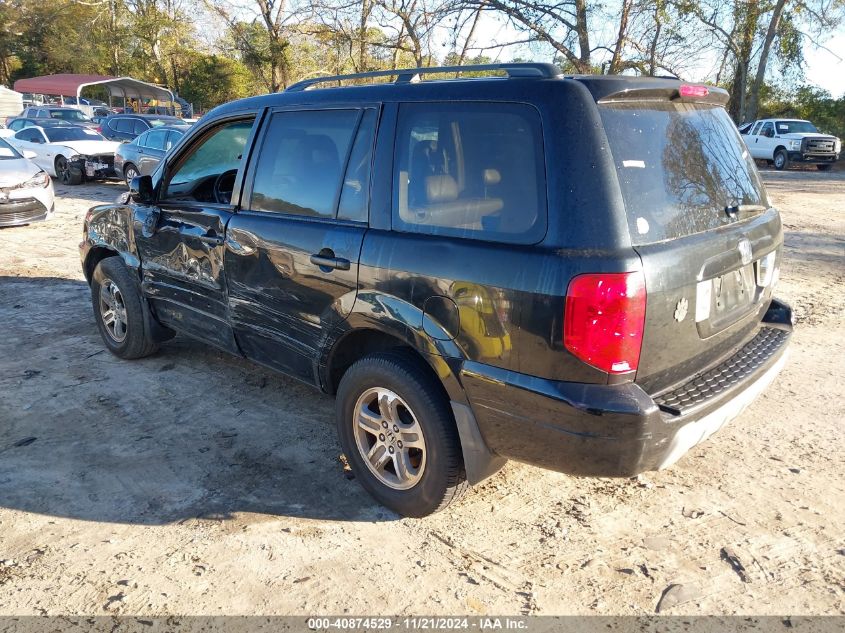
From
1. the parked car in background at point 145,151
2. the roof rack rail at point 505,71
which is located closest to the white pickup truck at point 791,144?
the parked car in background at point 145,151

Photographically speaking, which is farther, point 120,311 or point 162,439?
point 120,311

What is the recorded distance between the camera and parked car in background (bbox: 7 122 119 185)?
1616 centimetres

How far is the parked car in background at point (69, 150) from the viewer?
16156 millimetres

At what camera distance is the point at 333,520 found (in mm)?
3160

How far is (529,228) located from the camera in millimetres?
2543

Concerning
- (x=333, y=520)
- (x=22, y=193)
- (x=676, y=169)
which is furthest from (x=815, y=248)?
(x=22, y=193)

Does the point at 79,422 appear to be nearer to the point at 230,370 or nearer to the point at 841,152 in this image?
the point at 230,370

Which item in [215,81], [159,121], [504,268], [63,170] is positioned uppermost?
[215,81]

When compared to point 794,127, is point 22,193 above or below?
below

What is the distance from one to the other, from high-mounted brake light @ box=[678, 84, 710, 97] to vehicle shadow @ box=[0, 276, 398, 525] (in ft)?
7.63

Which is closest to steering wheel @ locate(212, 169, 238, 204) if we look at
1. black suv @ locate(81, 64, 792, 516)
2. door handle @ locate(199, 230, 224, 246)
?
door handle @ locate(199, 230, 224, 246)

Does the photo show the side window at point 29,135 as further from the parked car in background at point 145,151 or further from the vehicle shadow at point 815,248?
the vehicle shadow at point 815,248

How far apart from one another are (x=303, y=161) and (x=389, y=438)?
1.52 meters

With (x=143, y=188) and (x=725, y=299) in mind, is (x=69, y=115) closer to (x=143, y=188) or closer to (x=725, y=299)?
(x=143, y=188)
